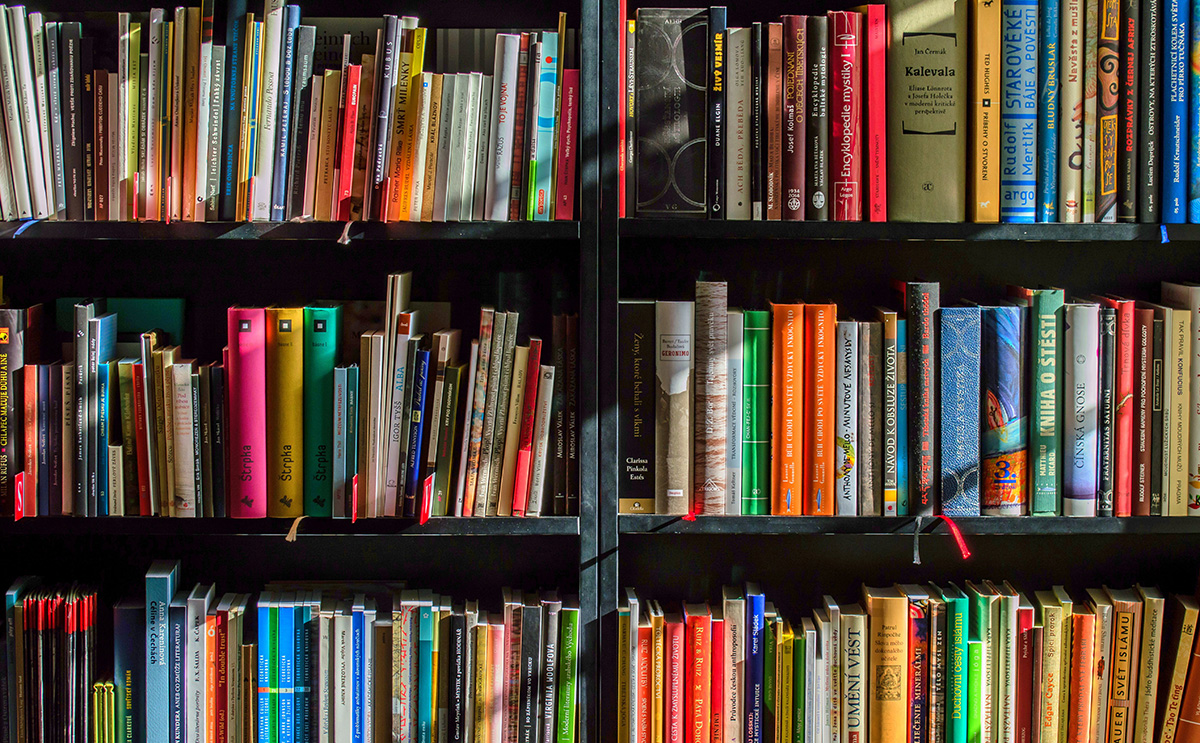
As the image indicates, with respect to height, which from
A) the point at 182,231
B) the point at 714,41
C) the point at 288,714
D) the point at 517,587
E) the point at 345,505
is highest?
the point at 714,41

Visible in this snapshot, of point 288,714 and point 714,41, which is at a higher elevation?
point 714,41

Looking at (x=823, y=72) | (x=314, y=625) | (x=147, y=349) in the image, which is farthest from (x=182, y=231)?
(x=823, y=72)

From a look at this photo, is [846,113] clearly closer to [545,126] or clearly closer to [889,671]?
[545,126]

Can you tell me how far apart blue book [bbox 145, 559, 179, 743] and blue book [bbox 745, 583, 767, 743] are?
87 centimetres

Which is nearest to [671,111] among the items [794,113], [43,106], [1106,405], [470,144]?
[794,113]

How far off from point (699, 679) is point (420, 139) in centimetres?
89

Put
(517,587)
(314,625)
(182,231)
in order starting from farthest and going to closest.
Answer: (517,587) → (314,625) → (182,231)

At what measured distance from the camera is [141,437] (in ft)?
4.52

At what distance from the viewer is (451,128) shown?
4.42 ft

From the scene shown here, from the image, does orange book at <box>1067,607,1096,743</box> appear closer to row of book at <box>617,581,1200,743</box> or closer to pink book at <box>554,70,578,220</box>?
row of book at <box>617,581,1200,743</box>

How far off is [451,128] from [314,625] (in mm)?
766

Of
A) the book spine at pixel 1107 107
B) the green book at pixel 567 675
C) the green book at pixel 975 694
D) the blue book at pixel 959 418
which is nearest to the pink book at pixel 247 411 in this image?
the green book at pixel 567 675

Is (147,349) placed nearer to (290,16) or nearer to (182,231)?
(182,231)

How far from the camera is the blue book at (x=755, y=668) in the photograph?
1458 millimetres
